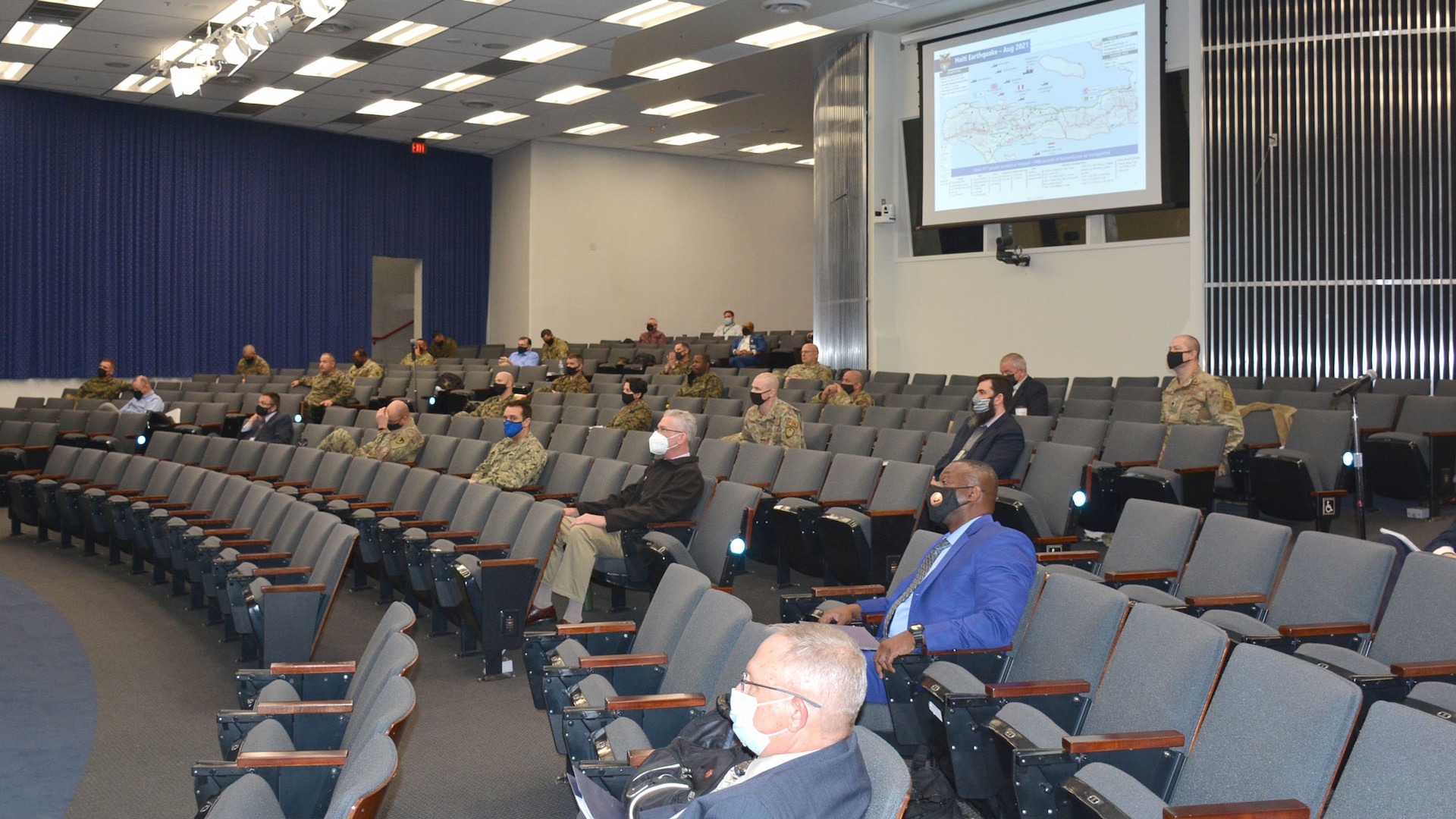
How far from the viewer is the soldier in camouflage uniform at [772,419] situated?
24.1 ft

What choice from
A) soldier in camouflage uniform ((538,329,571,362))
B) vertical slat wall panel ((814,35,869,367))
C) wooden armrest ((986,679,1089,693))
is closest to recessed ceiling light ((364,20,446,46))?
vertical slat wall panel ((814,35,869,367))

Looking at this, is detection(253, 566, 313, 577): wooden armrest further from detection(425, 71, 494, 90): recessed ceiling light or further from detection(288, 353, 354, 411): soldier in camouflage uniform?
detection(425, 71, 494, 90): recessed ceiling light

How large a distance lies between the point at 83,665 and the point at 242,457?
11.2 ft

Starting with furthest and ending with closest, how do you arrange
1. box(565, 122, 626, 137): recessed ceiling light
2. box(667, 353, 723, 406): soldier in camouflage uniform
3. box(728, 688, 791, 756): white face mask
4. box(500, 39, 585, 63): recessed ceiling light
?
1. box(565, 122, 626, 137): recessed ceiling light
2. box(500, 39, 585, 63): recessed ceiling light
3. box(667, 353, 723, 406): soldier in camouflage uniform
4. box(728, 688, 791, 756): white face mask

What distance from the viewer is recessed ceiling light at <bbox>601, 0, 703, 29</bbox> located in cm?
1154

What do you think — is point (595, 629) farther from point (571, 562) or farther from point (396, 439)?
point (396, 439)

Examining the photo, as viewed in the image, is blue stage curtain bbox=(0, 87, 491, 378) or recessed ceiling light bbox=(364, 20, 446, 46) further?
blue stage curtain bbox=(0, 87, 491, 378)

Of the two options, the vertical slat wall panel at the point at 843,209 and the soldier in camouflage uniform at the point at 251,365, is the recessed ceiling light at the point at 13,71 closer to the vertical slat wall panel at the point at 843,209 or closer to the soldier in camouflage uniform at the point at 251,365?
the soldier in camouflage uniform at the point at 251,365

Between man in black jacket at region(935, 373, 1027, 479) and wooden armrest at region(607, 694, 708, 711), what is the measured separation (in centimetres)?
315

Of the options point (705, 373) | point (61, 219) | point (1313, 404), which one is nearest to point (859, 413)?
point (705, 373)

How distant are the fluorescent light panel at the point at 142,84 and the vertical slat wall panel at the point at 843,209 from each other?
8813mm

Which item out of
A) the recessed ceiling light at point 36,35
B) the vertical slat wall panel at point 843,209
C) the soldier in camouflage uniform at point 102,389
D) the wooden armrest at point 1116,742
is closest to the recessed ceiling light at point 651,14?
the vertical slat wall panel at point 843,209

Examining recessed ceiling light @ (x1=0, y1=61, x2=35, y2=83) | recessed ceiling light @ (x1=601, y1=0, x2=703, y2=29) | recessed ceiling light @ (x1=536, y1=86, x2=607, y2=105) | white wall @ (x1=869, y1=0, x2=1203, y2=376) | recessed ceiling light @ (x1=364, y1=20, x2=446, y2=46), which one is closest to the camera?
white wall @ (x1=869, y1=0, x2=1203, y2=376)

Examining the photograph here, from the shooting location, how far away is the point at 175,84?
11586 mm
